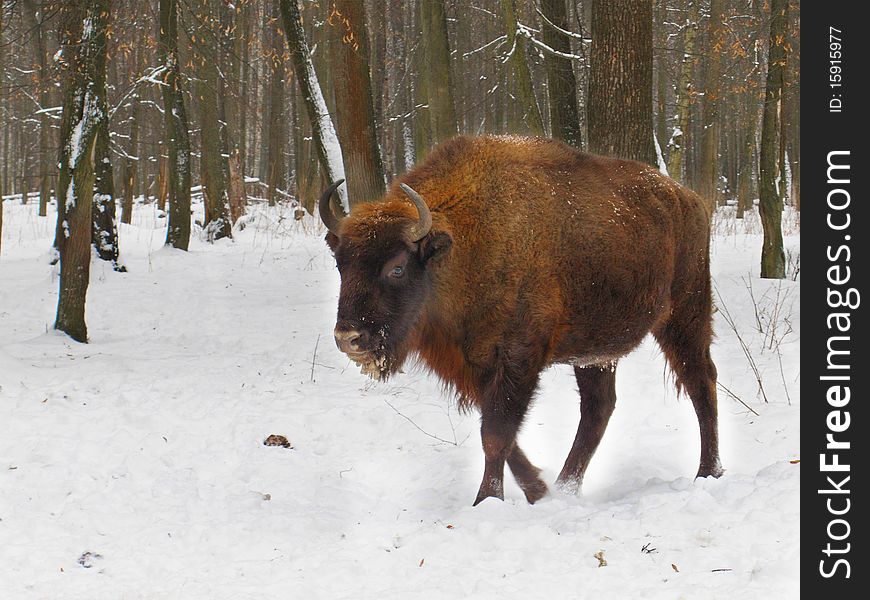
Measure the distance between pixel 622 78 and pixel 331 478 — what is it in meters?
4.49

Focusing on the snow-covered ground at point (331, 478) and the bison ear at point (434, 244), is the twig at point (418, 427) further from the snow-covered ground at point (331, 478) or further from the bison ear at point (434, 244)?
the bison ear at point (434, 244)

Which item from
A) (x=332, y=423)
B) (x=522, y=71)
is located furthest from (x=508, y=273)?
(x=522, y=71)

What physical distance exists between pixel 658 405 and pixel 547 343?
7.90ft

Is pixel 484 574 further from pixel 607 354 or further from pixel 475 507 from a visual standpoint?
pixel 607 354

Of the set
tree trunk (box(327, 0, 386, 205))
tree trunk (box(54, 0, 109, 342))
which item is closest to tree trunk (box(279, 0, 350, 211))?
tree trunk (box(327, 0, 386, 205))

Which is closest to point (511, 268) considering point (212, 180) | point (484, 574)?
point (484, 574)

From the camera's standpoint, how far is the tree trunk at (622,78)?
7.71 metres

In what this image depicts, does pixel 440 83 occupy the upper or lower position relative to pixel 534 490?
upper

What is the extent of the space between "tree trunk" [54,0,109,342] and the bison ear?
194 inches

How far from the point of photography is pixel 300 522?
4695 millimetres

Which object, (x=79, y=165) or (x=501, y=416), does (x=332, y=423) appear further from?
(x=79, y=165)

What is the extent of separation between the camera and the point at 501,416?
4750 millimetres

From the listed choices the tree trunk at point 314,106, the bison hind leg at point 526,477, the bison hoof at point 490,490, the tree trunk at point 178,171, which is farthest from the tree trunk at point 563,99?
the tree trunk at point 178,171
